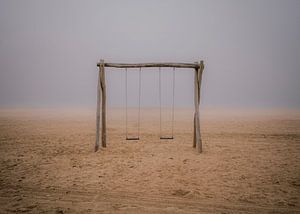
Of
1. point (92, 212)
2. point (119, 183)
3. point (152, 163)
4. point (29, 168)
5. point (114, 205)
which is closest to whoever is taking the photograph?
point (92, 212)

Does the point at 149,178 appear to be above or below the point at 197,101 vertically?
below

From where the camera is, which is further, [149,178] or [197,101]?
[197,101]

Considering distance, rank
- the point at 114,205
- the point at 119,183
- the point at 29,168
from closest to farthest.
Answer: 1. the point at 114,205
2. the point at 119,183
3. the point at 29,168

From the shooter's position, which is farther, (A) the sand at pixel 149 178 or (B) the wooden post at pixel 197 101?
(B) the wooden post at pixel 197 101

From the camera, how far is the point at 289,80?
244ft

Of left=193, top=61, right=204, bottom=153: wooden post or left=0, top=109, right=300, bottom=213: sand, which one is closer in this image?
left=0, top=109, right=300, bottom=213: sand

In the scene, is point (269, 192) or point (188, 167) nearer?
point (269, 192)

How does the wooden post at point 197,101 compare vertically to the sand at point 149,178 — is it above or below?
above

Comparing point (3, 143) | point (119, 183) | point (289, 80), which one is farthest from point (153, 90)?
point (119, 183)

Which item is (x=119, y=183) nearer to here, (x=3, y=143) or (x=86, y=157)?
(x=86, y=157)

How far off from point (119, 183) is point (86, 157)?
2778 millimetres

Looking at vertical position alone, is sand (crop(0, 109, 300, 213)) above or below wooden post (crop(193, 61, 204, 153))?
below

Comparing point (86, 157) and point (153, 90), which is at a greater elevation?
point (153, 90)

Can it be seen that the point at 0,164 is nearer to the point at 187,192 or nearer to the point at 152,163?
the point at 152,163
